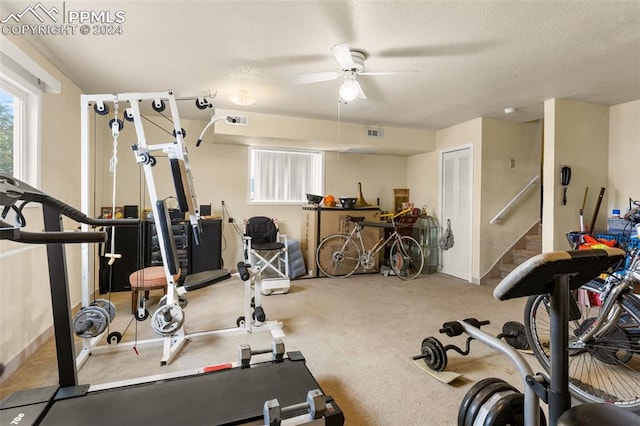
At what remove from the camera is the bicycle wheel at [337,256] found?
4.84m

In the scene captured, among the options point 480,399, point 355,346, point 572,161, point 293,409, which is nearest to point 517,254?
point 572,161

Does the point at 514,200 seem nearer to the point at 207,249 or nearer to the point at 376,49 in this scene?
the point at 376,49

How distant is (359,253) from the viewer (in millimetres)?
5004

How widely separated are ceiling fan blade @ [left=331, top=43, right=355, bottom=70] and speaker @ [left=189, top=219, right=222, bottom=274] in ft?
9.42

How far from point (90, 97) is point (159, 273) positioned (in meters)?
1.63

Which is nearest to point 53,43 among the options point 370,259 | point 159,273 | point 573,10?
point 159,273

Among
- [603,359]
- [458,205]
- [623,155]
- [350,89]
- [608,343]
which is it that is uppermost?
[350,89]

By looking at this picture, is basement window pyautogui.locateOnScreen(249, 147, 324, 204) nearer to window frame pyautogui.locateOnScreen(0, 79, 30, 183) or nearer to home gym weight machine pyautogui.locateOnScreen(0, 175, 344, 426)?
window frame pyautogui.locateOnScreen(0, 79, 30, 183)

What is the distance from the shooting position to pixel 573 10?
6.47 ft

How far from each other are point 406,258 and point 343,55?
332 cm

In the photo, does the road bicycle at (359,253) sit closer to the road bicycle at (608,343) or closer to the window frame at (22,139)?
the road bicycle at (608,343)

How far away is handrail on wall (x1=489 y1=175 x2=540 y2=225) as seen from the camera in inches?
182

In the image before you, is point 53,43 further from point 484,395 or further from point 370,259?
point 370,259

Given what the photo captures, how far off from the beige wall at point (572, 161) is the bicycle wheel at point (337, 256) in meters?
2.59
